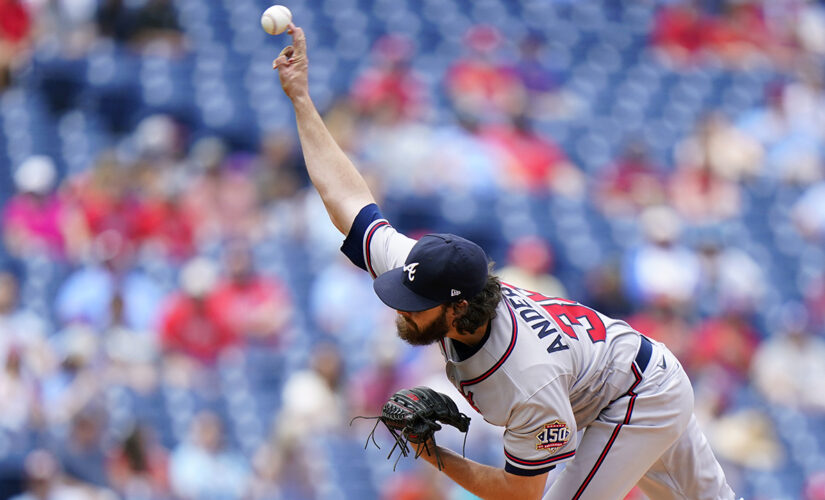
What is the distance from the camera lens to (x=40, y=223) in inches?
334

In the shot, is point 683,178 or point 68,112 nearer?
point 68,112

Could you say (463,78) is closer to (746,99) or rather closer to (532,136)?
(532,136)

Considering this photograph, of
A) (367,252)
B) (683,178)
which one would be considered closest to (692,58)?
(683,178)

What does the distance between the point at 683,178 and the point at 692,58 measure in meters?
2.85

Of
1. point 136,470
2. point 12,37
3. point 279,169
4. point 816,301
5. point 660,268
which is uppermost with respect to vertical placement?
point 12,37

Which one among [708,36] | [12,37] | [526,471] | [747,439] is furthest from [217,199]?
[708,36]

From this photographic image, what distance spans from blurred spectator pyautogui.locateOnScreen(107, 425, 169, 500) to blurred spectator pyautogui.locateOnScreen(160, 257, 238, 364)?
1013 mm

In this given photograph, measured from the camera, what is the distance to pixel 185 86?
1009 centimetres

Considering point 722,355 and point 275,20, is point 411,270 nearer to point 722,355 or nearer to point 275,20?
point 275,20

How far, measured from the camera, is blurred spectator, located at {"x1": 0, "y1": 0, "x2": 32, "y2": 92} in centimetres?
966

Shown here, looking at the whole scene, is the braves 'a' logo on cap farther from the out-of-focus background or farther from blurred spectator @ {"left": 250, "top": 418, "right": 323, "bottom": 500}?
blurred spectator @ {"left": 250, "top": 418, "right": 323, "bottom": 500}

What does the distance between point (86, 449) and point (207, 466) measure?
0.76 m

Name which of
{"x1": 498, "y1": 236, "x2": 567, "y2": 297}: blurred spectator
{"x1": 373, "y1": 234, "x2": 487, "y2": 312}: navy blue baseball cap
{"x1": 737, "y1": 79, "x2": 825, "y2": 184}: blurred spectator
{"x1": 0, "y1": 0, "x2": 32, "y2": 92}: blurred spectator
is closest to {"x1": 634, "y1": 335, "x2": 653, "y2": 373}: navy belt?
{"x1": 373, "y1": 234, "x2": 487, "y2": 312}: navy blue baseball cap

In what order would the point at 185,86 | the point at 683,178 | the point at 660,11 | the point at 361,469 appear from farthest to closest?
the point at 660,11 → the point at 683,178 → the point at 185,86 → the point at 361,469
